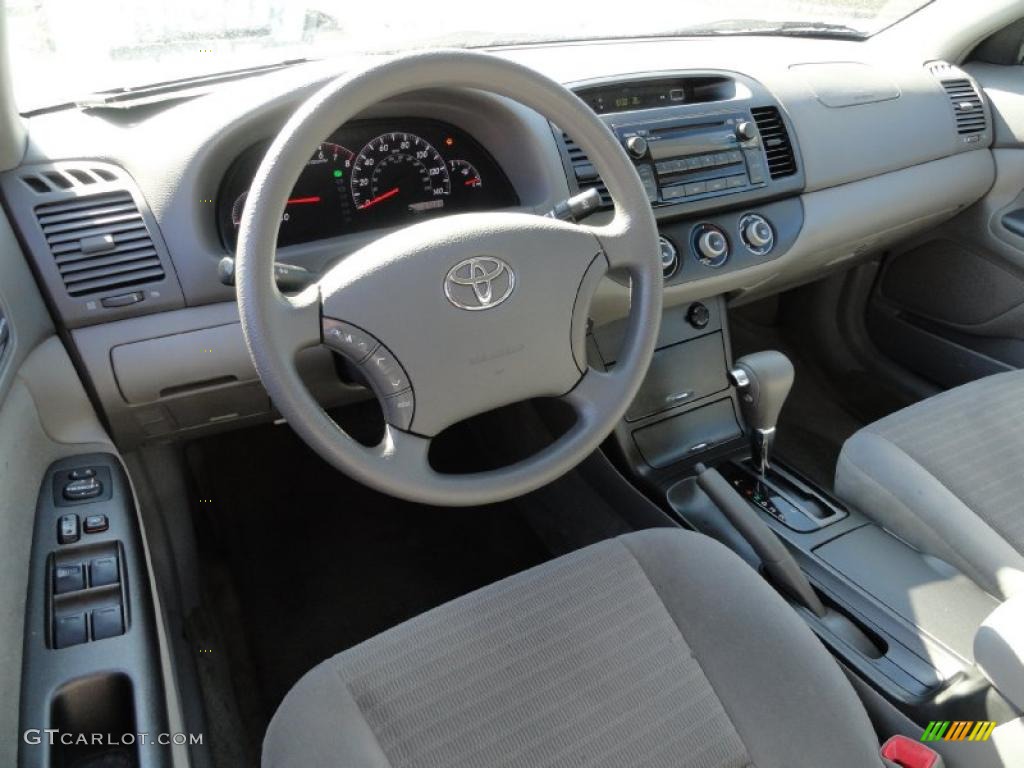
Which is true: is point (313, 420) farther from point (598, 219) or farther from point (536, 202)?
point (598, 219)

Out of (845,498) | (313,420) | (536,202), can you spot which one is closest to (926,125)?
(845,498)

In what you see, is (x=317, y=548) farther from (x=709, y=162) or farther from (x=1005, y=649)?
(x=1005, y=649)

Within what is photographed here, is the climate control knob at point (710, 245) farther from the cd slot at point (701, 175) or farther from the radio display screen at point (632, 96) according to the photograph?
the radio display screen at point (632, 96)

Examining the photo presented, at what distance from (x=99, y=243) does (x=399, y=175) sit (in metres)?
0.49

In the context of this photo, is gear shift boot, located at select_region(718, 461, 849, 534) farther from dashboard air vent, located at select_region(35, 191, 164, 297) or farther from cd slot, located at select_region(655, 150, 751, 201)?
dashboard air vent, located at select_region(35, 191, 164, 297)

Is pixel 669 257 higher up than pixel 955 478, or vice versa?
pixel 669 257

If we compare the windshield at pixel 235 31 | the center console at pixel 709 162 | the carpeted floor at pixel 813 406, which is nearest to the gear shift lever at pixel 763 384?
the center console at pixel 709 162

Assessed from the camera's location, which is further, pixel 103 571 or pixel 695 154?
pixel 695 154

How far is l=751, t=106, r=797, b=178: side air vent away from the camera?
6.19ft

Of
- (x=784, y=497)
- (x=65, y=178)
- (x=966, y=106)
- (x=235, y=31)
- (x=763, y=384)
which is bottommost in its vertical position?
(x=784, y=497)

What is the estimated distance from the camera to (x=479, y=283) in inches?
45.1

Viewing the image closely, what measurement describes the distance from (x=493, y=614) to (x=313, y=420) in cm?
38

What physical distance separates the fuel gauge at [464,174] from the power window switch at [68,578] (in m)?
0.87

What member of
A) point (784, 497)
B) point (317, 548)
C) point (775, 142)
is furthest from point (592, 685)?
point (775, 142)
